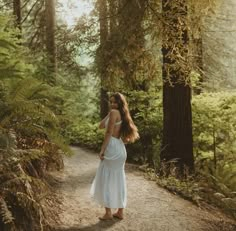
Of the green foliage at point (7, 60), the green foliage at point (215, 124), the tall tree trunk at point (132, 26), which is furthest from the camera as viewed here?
the green foliage at point (215, 124)

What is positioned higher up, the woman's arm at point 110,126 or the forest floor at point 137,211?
the woman's arm at point 110,126

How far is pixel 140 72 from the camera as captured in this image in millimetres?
11508

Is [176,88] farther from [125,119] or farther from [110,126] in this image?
[110,126]

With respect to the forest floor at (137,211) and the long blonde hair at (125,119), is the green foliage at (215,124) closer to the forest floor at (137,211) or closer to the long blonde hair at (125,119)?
the forest floor at (137,211)

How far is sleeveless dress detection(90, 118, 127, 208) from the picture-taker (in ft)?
24.4

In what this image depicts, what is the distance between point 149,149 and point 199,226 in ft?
20.7

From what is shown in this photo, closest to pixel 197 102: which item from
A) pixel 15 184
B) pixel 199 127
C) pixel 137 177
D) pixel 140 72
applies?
pixel 199 127

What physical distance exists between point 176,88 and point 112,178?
3.69 m

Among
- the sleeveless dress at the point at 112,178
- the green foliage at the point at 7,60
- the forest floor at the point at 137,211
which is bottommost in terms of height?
the forest floor at the point at 137,211

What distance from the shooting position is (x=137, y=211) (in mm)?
8203

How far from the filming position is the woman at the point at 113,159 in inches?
293

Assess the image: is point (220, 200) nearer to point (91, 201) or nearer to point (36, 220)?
point (91, 201)

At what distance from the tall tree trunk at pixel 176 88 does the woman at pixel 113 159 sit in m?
2.55

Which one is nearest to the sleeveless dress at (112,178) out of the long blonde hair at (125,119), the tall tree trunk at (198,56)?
the long blonde hair at (125,119)
